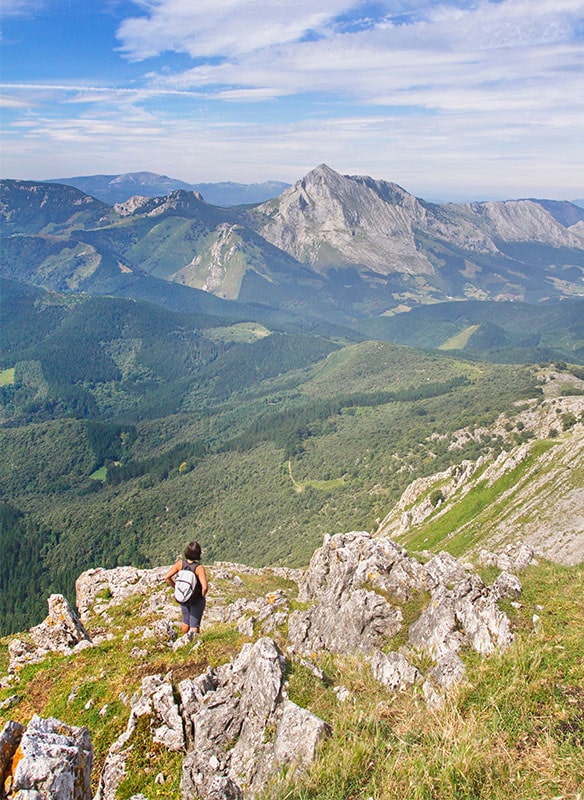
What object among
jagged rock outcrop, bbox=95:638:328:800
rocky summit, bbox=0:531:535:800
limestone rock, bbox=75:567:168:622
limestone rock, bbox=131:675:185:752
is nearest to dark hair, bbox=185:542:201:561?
rocky summit, bbox=0:531:535:800

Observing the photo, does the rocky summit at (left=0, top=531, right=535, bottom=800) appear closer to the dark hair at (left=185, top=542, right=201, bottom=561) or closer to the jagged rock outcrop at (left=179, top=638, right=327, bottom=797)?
the jagged rock outcrop at (left=179, top=638, right=327, bottom=797)

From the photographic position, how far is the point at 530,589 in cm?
2334

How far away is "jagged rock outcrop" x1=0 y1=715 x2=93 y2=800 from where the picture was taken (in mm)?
9531

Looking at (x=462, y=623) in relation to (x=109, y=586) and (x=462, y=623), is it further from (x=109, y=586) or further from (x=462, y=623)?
(x=109, y=586)

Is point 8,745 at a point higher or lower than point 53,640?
higher

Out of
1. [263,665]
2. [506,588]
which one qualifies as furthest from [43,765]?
[506,588]

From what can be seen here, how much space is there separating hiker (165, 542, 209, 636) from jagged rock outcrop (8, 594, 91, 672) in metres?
8.11

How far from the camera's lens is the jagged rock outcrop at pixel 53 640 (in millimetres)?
25688

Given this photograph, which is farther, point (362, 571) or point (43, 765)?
point (362, 571)

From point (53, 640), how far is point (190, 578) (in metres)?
12.6

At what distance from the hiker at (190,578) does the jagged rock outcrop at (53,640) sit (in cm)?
811

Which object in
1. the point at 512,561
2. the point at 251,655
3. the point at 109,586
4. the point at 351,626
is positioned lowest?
the point at 109,586

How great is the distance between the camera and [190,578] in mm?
20766

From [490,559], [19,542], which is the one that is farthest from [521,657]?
[19,542]
